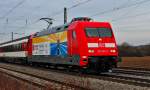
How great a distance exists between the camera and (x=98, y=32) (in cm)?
2180

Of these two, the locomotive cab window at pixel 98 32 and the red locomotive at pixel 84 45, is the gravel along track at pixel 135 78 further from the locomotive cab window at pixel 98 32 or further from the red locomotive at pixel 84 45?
the locomotive cab window at pixel 98 32

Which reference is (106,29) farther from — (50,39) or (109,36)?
(50,39)

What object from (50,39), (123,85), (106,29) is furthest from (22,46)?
(123,85)

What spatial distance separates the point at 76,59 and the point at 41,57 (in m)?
8.75

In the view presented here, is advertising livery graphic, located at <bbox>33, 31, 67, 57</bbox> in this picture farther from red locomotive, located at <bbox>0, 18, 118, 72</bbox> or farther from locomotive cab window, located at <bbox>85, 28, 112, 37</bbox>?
locomotive cab window, located at <bbox>85, 28, 112, 37</bbox>

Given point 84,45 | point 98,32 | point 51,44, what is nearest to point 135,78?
point 84,45

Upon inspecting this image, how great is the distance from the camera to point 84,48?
20.6 meters

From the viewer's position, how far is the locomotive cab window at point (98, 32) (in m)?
21.5

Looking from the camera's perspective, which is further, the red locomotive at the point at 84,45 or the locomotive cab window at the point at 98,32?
the locomotive cab window at the point at 98,32

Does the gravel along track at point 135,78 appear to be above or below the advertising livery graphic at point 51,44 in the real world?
below

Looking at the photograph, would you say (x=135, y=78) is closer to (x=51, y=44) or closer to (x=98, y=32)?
(x=98, y=32)

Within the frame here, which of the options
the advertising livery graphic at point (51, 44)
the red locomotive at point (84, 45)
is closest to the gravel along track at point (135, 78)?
the red locomotive at point (84, 45)

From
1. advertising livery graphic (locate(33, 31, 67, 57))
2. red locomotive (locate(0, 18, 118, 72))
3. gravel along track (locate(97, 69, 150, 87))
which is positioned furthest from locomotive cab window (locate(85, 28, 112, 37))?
gravel along track (locate(97, 69, 150, 87))

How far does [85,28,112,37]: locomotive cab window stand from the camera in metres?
21.5
